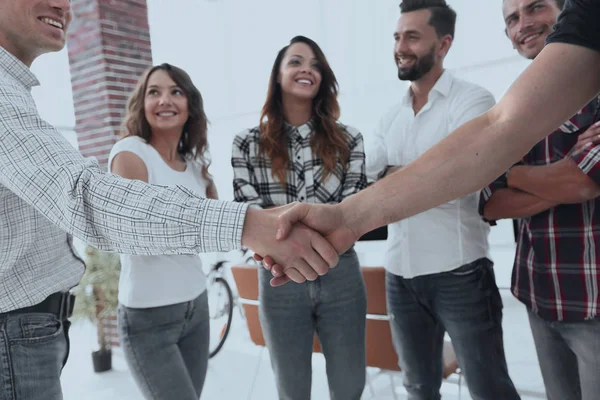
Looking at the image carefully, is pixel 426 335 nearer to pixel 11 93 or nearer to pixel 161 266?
pixel 161 266

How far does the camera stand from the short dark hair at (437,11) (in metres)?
2.01

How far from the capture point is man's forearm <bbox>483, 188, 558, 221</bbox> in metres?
1.41

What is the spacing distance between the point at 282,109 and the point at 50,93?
114 inches

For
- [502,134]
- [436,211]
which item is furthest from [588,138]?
[436,211]

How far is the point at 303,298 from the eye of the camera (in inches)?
66.1

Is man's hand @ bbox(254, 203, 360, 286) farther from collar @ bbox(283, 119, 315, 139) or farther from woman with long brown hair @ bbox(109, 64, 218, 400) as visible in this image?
collar @ bbox(283, 119, 315, 139)

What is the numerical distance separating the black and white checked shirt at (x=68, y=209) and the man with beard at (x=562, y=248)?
93 cm

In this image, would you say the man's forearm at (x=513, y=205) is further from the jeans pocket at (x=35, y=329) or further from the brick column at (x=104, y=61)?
the brick column at (x=104, y=61)

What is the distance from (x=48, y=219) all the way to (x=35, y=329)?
0.25 m

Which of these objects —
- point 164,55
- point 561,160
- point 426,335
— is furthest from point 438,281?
point 164,55

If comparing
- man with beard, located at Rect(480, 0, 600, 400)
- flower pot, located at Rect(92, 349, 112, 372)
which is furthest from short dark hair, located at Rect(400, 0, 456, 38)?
flower pot, located at Rect(92, 349, 112, 372)

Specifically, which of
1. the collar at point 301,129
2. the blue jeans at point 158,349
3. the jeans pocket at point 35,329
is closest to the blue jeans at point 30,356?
the jeans pocket at point 35,329

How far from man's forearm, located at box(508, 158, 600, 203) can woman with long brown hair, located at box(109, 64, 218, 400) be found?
1206mm

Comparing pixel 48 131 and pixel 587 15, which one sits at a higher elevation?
pixel 587 15
